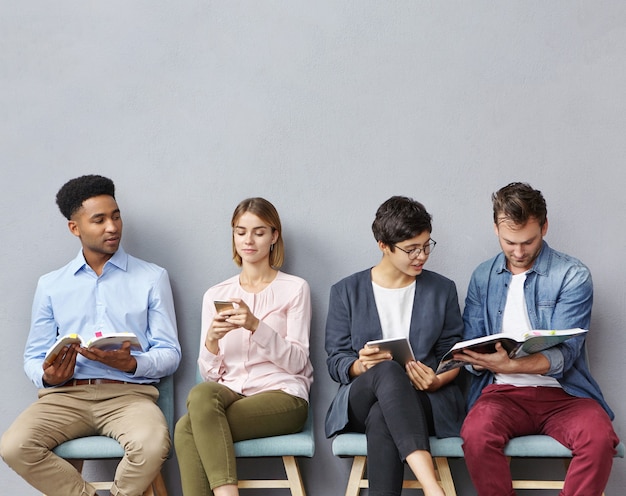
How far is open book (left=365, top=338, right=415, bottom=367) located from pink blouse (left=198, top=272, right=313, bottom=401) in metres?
0.39

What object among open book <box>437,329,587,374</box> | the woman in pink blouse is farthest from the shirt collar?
open book <box>437,329,587,374</box>

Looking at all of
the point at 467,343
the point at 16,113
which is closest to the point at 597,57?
the point at 467,343

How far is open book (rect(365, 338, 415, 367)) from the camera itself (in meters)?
2.66

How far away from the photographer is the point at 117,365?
295cm

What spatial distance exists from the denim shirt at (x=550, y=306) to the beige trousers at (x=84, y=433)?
3.80 feet

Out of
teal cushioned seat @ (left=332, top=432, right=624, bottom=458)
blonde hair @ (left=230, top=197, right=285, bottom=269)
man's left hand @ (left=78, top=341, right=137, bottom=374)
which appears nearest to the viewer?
teal cushioned seat @ (left=332, top=432, right=624, bottom=458)

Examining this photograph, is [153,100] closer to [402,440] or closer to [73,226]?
[73,226]

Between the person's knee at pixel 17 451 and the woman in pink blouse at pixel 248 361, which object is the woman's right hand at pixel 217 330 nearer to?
the woman in pink blouse at pixel 248 361

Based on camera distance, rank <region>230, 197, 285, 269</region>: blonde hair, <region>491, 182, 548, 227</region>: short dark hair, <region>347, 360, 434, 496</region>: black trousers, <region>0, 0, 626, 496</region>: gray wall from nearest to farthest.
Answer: <region>347, 360, 434, 496</region>: black trousers → <region>491, 182, 548, 227</region>: short dark hair → <region>230, 197, 285, 269</region>: blonde hair → <region>0, 0, 626, 496</region>: gray wall

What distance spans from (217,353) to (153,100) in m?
1.14

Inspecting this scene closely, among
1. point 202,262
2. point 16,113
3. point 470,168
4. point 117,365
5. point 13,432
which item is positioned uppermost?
point 16,113

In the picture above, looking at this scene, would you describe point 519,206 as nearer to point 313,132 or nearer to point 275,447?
point 313,132

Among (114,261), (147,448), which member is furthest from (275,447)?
(114,261)

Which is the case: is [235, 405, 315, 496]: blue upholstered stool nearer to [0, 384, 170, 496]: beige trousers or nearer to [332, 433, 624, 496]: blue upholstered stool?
[332, 433, 624, 496]: blue upholstered stool
